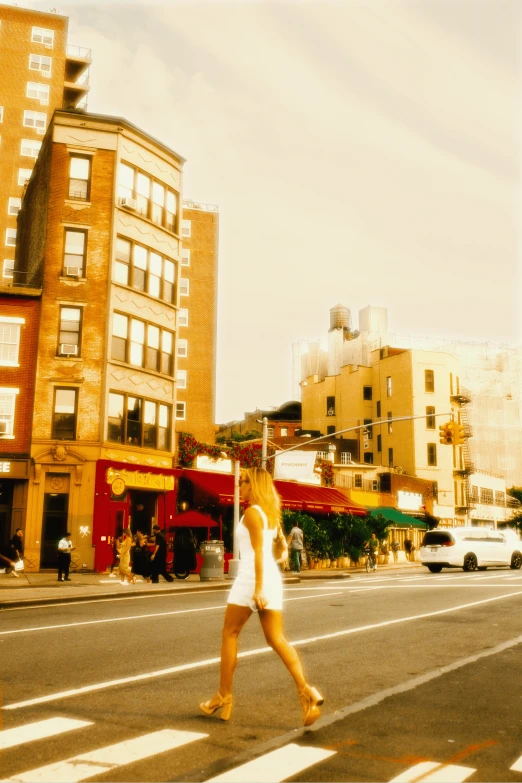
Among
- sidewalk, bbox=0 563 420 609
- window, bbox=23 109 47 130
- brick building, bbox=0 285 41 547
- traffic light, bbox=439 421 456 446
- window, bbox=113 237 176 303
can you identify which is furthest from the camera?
window, bbox=23 109 47 130

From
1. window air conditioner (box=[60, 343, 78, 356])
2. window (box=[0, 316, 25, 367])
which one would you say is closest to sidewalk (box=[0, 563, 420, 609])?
window (box=[0, 316, 25, 367])

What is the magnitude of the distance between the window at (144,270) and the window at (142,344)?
154 centimetres

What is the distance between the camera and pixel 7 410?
30.3 m

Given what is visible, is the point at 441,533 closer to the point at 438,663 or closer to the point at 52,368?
the point at 52,368

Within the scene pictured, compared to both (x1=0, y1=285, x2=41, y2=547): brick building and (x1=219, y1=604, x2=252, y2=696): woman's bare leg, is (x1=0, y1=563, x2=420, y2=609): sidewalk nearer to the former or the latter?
(x1=0, y1=285, x2=41, y2=547): brick building

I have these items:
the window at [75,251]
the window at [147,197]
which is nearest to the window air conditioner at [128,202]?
the window at [147,197]

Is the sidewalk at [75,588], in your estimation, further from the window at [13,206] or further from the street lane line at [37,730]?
the window at [13,206]

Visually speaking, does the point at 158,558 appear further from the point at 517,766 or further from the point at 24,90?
the point at 24,90

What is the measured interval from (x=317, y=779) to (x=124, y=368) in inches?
1132

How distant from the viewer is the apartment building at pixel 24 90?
4994cm

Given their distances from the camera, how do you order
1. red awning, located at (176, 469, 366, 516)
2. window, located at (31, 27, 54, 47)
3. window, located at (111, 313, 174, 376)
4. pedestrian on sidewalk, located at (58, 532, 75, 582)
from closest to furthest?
1. pedestrian on sidewalk, located at (58, 532, 75, 582)
2. window, located at (111, 313, 174, 376)
3. red awning, located at (176, 469, 366, 516)
4. window, located at (31, 27, 54, 47)

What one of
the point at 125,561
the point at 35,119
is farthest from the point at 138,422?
the point at 35,119

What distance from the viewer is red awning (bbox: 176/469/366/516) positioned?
32875 mm

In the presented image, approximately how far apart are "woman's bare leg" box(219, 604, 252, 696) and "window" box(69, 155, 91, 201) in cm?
2959
